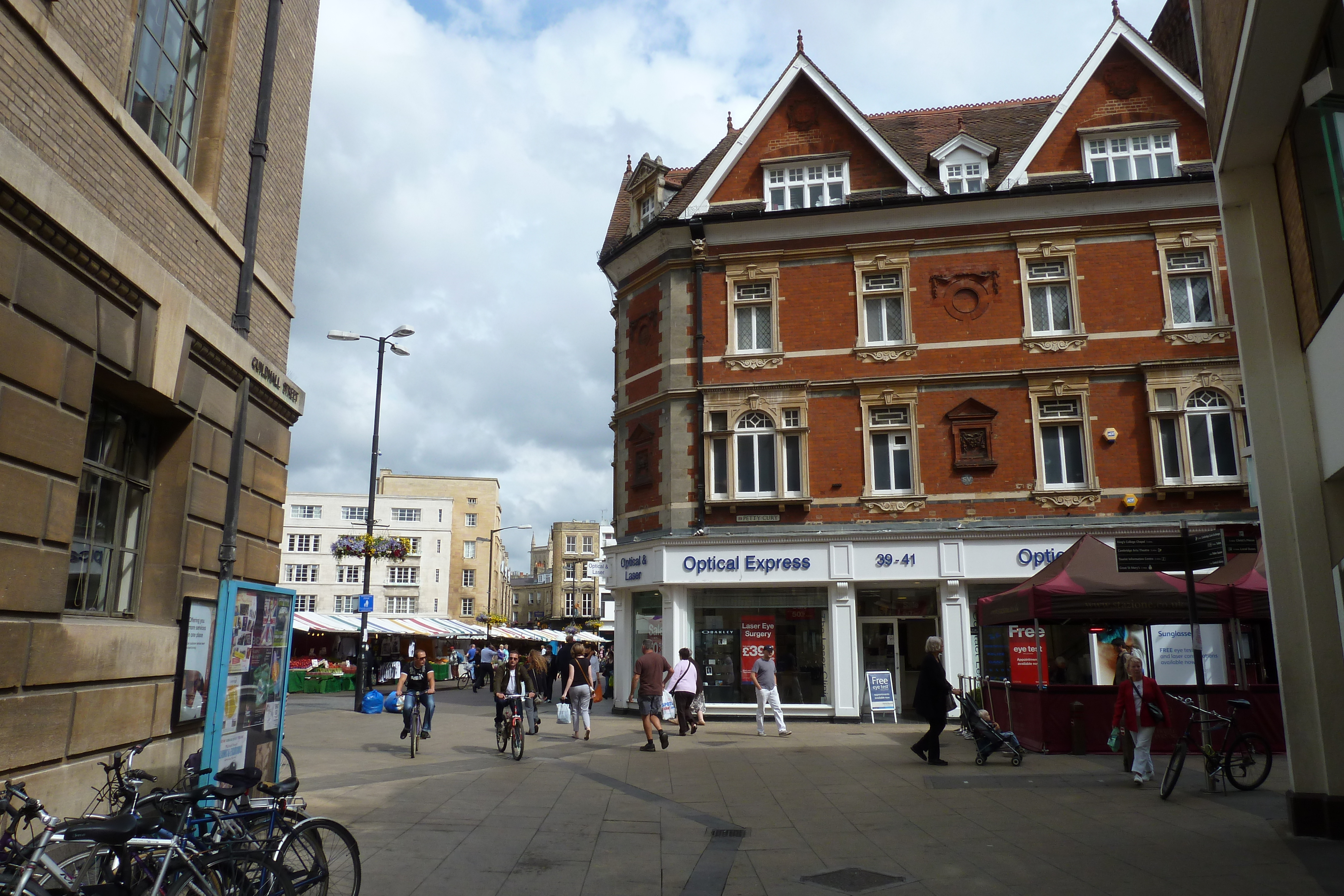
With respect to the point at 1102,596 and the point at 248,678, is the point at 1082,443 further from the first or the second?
the point at 248,678

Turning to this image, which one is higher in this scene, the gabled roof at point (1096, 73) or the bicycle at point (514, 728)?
the gabled roof at point (1096, 73)

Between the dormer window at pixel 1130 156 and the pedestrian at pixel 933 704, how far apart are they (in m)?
13.8

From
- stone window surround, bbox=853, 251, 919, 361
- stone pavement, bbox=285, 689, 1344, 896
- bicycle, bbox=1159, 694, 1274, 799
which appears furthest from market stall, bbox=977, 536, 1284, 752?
stone window surround, bbox=853, 251, 919, 361

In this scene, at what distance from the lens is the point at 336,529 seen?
3324 inches

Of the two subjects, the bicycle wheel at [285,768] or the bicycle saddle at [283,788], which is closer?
the bicycle saddle at [283,788]

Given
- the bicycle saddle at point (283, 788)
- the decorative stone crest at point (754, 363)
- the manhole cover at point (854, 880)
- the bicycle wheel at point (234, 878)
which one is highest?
the decorative stone crest at point (754, 363)

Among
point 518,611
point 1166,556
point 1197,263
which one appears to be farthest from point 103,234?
point 518,611

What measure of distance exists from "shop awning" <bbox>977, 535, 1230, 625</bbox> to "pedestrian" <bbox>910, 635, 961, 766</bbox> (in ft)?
5.49

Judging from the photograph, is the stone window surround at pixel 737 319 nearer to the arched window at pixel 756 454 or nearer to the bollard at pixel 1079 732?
the arched window at pixel 756 454

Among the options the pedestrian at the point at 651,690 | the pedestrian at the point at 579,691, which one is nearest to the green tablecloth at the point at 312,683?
the pedestrian at the point at 579,691

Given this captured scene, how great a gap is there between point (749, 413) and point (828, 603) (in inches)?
188

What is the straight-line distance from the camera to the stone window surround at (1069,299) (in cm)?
2250

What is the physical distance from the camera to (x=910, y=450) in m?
22.7

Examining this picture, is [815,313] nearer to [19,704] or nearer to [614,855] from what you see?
[614,855]
